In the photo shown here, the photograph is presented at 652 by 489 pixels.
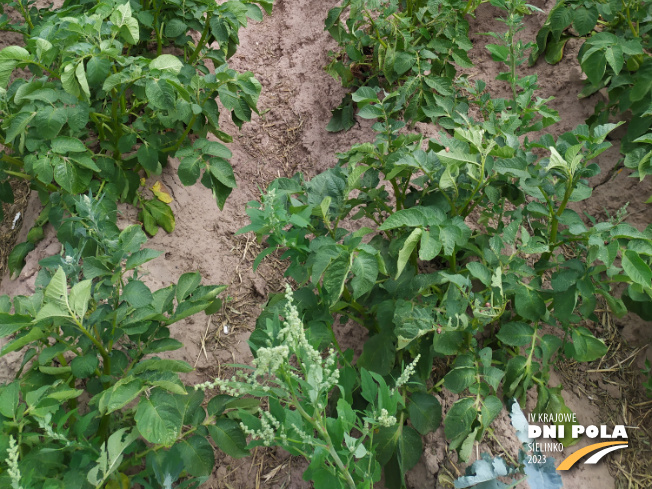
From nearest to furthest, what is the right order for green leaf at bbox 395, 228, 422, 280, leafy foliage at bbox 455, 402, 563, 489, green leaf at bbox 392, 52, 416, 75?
1. leafy foliage at bbox 455, 402, 563, 489
2. green leaf at bbox 395, 228, 422, 280
3. green leaf at bbox 392, 52, 416, 75

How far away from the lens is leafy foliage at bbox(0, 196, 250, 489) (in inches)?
56.2

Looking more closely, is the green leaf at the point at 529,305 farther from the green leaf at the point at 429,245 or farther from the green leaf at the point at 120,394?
the green leaf at the point at 120,394

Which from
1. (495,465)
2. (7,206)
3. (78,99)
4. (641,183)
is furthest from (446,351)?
(7,206)

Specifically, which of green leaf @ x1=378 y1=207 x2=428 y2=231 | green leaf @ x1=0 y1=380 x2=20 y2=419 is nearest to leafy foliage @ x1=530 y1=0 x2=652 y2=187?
green leaf @ x1=378 y1=207 x2=428 y2=231

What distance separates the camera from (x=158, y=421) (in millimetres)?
1442

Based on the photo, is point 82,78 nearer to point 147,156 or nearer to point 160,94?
point 160,94

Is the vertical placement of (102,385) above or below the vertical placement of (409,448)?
above

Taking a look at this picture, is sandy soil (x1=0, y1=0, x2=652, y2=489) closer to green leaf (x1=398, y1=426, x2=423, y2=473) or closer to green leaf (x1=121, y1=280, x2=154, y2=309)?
green leaf (x1=398, y1=426, x2=423, y2=473)

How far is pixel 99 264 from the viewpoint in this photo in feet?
5.35

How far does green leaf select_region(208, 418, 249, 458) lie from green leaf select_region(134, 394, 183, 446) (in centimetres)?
18

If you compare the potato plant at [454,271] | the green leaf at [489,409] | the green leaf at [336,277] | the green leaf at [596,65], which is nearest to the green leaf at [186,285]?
the potato plant at [454,271]

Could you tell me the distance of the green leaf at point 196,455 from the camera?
1.58 meters

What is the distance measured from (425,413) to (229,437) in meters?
0.62
